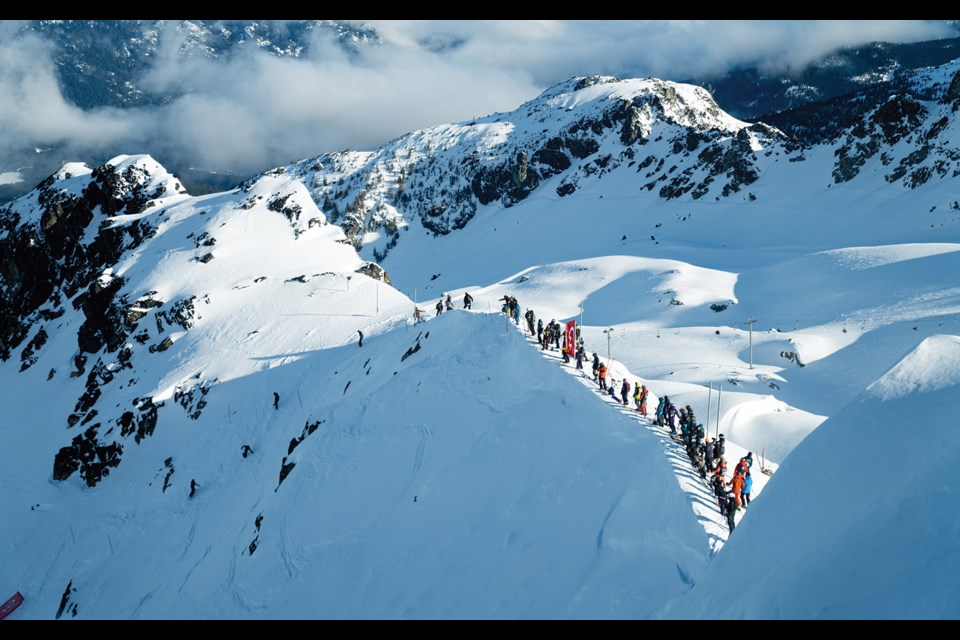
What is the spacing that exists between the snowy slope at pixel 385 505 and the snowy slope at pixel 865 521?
16.7ft

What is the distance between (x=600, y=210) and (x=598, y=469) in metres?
83.2

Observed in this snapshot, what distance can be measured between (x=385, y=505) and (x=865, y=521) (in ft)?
54.8

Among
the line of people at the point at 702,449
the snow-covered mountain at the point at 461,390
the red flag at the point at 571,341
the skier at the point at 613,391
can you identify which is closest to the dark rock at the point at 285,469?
the snow-covered mountain at the point at 461,390

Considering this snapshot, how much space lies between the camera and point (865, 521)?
5.42 m

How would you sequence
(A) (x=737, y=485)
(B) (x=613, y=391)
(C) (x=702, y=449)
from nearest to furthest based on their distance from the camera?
(A) (x=737, y=485) → (C) (x=702, y=449) → (B) (x=613, y=391)

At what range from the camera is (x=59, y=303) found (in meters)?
62.0

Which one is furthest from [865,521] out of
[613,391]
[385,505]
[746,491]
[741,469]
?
[385,505]

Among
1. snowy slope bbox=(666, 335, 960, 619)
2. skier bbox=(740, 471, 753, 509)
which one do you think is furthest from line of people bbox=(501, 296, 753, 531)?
snowy slope bbox=(666, 335, 960, 619)

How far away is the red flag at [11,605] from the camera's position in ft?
98.8

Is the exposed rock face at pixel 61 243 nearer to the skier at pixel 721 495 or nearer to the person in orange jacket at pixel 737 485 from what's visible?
the skier at pixel 721 495

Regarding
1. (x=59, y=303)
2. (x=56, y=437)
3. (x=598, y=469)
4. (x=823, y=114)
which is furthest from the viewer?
(x=823, y=114)

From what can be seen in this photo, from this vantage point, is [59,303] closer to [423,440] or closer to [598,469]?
[423,440]

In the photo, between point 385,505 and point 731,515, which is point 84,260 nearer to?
point 385,505
